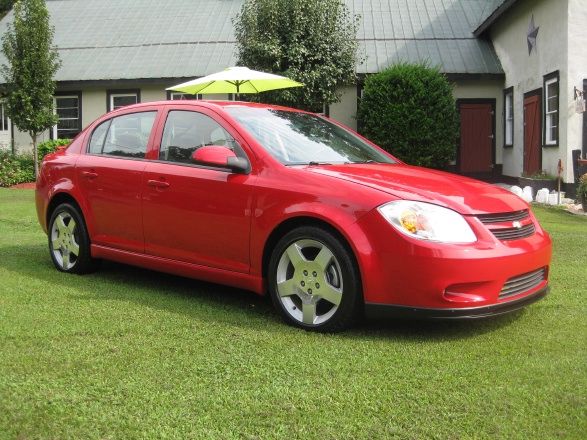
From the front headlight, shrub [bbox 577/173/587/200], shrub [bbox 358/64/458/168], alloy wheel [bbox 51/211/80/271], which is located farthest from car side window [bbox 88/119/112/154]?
shrub [bbox 358/64/458/168]

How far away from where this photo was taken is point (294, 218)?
4340 millimetres

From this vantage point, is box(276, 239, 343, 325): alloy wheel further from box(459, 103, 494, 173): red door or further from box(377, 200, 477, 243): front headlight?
box(459, 103, 494, 173): red door

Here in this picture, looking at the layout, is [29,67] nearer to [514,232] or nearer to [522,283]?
[514,232]

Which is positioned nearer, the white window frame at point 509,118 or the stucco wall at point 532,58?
the stucco wall at point 532,58

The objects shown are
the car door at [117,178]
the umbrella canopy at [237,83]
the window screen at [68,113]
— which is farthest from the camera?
the window screen at [68,113]

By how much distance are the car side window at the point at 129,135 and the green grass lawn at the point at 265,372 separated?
3.98 ft

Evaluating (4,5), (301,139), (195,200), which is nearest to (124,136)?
(195,200)

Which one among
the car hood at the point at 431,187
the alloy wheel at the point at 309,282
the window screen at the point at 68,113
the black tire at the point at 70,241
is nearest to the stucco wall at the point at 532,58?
the car hood at the point at 431,187

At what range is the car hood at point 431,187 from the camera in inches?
159

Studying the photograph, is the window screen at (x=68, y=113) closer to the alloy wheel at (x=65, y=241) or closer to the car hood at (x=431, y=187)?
the alloy wheel at (x=65, y=241)

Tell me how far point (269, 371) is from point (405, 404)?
0.77 metres

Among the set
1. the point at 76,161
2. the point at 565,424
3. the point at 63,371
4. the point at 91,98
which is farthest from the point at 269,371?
the point at 91,98

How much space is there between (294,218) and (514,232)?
1396 mm

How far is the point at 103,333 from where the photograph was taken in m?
4.16
